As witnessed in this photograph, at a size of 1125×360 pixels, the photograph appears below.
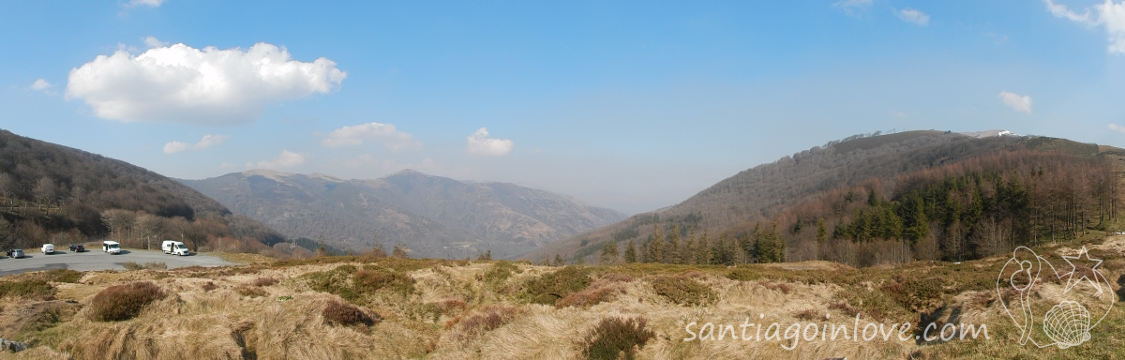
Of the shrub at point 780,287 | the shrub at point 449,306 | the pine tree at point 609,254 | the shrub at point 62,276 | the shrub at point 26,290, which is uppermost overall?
the shrub at point 26,290

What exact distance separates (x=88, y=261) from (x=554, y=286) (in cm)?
5102

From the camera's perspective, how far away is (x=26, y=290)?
17266 mm

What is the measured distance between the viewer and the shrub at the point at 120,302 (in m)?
14.1

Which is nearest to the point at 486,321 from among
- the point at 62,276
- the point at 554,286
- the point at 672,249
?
the point at 554,286

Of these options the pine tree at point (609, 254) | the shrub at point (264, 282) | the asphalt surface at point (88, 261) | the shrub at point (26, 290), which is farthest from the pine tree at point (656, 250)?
the shrub at point (26, 290)

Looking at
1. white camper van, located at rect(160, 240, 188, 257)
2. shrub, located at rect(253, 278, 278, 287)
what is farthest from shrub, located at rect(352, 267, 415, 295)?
white camper van, located at rect(160, 240, 188, 257)

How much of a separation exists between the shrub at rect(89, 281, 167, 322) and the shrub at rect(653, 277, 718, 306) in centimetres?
1695

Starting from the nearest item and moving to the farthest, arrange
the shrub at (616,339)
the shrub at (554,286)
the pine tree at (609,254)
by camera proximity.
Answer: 1. the shrub at (616,339)
2. the shrub at (554,286)
3. the pine tree at (609,254)

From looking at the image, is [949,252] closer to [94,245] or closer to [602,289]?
[602,289]

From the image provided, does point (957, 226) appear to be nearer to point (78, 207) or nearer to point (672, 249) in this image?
point (672, 249)

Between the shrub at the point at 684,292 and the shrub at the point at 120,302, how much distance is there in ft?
55.6

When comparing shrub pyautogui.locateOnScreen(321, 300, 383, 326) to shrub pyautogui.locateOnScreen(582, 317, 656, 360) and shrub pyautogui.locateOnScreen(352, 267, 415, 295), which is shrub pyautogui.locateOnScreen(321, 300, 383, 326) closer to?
shrub pyautogui.locateOnScreen(352, 267, 415, 295)

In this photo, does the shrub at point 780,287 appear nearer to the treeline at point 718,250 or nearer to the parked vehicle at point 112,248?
the treeline at point 718,250

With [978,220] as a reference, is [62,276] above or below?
below
